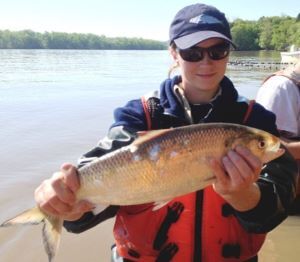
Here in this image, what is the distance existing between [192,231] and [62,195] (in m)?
1.01

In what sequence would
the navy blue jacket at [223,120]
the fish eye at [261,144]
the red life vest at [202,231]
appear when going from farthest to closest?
the red life vest at [202,231] < the navy blue jacket at [223,120] < the fish eye at [261,144]

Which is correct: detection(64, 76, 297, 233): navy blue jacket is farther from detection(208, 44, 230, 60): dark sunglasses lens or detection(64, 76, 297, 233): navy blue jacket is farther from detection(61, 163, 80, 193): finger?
detection(61, 163, 80, 193): finger

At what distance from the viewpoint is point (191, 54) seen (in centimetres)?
347

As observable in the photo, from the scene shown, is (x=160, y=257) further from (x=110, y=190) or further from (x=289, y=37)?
(x=289, y=37)

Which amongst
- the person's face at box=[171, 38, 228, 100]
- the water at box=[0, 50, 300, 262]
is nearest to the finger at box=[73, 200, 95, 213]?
the person's face at box=[171, 38, 228, 100]

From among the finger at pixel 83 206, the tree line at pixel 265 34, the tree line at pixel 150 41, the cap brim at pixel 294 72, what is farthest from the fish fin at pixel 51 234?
the tree line at pixel 265 34

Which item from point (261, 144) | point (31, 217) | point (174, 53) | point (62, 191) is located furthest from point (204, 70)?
point (31, 217)

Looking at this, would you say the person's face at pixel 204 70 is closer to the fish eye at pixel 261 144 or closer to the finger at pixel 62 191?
the fish eye at pixel 261 144

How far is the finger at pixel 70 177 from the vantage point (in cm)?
282

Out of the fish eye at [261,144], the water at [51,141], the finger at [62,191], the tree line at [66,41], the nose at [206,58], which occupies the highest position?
the nose at [206,58]

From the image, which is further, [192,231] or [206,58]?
[206,58]

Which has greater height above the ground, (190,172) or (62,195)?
(190,172)

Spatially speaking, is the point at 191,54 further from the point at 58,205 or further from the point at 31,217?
the point at 31,217

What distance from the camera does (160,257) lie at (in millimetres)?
3377
